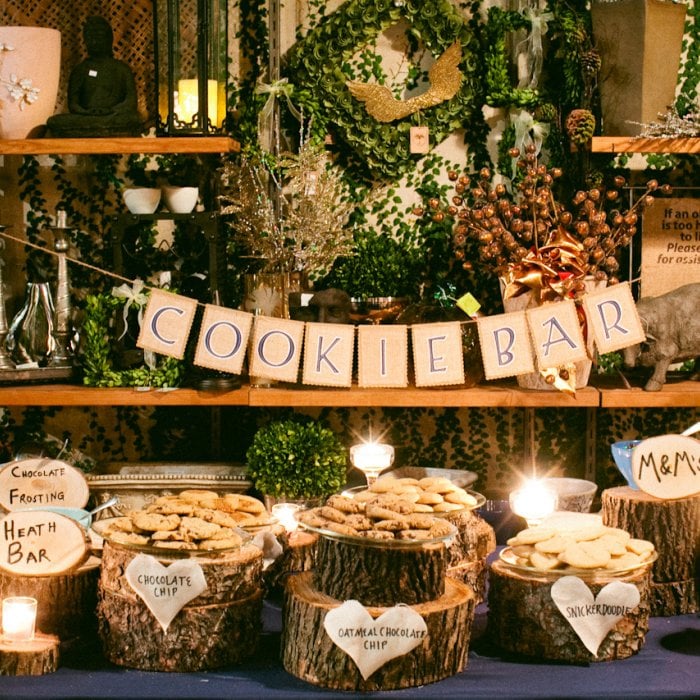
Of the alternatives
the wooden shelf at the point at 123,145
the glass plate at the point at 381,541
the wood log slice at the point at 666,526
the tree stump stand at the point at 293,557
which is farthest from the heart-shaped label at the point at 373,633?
the wooden shelf at the point at 123,145

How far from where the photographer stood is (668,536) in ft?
9.12

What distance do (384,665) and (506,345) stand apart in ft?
3.43

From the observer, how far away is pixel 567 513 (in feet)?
9.44

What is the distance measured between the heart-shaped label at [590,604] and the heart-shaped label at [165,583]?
0.82 m

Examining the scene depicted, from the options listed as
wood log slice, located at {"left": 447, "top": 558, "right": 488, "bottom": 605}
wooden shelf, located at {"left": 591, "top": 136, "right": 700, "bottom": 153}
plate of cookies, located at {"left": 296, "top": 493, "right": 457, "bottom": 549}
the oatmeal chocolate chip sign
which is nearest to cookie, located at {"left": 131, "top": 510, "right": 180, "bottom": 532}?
plate of cookies, located at {"left": 296, "top": 493, "right": 457, "bottom": 549}

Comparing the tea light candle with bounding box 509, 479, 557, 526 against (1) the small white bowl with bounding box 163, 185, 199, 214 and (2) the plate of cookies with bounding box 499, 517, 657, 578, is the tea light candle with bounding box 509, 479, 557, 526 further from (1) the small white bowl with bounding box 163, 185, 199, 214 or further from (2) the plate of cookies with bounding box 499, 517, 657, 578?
(1) the small white bowl with bounding box 163, 185, 199, 214

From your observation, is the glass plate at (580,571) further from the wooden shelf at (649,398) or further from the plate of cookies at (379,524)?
the wooden shelf at (649,398)

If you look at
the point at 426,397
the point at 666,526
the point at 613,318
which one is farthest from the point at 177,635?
the point at 613,318

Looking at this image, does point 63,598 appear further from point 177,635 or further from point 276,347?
point 276,347

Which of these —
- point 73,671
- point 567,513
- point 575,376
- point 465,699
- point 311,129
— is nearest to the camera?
point 465,699

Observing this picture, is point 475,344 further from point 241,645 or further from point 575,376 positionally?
point 241,645

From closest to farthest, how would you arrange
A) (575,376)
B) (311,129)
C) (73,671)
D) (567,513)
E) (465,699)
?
(465,699) < (73,671) < (567,513) < (575,376) < (311,129)

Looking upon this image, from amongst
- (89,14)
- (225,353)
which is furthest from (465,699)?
(89,14)

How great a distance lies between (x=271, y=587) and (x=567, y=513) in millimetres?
849
